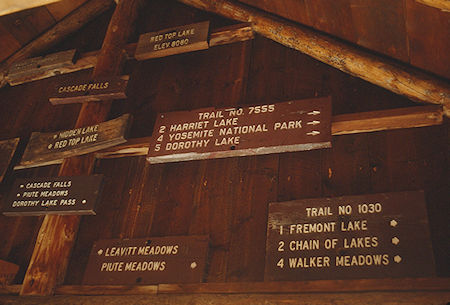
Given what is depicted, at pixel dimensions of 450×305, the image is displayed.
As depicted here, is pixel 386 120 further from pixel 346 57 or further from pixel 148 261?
pixel 148 261

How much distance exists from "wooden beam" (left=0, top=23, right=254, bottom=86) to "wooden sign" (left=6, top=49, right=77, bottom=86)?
0.04 feet

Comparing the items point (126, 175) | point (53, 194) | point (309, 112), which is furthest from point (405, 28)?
point (53, 194)

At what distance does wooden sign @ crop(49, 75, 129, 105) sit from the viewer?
379cm

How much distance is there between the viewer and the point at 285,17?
3.84 metres

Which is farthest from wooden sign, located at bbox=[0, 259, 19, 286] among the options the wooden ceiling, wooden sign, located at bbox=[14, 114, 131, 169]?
the wooden ceiling

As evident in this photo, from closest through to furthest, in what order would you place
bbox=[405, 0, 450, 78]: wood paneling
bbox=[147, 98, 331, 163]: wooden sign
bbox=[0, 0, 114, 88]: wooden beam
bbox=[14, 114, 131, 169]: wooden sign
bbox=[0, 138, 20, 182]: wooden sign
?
1. bbox=[405, 0, 450, 78]: wood paneling
2. bbox=[147, 98, 331, 163]: wooden sign
3. bbox=[14, 114, 131, 169]: wooden sign
4. bbox=[0, 138, 20, 182]: wooden sign
5. bbox=[0, 0, 114, 88]: wooden beam

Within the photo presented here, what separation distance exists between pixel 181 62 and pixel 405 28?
2073 mm

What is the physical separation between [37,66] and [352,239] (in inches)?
144

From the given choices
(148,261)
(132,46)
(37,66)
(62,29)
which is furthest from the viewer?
(62,29)

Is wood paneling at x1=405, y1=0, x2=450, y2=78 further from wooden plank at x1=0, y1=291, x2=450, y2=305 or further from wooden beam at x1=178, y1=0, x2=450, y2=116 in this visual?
wooden plank at x1=0, y1=291, x2=450, y2=305

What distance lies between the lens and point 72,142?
3.58 m

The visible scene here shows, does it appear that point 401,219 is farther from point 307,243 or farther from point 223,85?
point 223,85

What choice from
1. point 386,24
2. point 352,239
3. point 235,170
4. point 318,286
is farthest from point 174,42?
point 318,286

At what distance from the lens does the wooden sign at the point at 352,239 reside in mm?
2355
